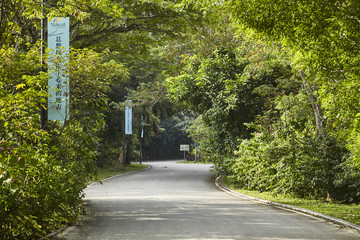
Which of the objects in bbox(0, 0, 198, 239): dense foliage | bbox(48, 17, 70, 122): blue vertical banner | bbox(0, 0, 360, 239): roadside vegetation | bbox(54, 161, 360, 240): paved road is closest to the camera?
bbox(0, 0, 198, 239): dense foliage

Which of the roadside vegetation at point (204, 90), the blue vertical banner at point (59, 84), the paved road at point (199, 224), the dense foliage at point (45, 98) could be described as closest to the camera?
the dense foliage at point (45, 98)

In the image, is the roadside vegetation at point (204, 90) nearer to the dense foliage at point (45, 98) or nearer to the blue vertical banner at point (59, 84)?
the dense foliage at point (45, 98)

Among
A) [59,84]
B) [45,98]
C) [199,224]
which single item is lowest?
[199,224]

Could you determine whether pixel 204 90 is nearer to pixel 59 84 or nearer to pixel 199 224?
pixel 59 84

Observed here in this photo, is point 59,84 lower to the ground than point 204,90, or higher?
lower

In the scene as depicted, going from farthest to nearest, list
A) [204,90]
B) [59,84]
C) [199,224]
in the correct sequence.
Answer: [204,90] < [59,84] < [199,224]

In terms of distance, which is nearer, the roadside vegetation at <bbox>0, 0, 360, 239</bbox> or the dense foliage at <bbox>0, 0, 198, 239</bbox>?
the dense foliage at <bbox>0, 0, 198, 239</bbox>

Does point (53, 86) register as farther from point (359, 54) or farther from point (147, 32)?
point (359, 54)

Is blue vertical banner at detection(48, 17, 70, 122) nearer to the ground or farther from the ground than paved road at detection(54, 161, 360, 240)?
farther from the ground

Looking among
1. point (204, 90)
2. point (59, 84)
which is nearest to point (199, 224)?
point (59, 84)

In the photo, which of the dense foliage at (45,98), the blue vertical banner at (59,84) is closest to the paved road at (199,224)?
the dense foliage at (45,98)

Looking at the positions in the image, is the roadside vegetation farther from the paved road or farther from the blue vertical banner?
the paved road

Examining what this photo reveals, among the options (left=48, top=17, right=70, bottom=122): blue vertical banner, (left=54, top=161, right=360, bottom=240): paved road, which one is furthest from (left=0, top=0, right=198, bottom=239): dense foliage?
(left=54, top=161, right=360, bottom=240): paved road

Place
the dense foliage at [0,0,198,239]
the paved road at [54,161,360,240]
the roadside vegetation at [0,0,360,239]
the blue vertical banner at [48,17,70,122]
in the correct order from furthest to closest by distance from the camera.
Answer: the blue vertical banner at [48,17,70,122], the paved road at [54,161,360,240], the roadside vegetation at [0,0,360,239], the dense foliage at [0,0,198,239]
